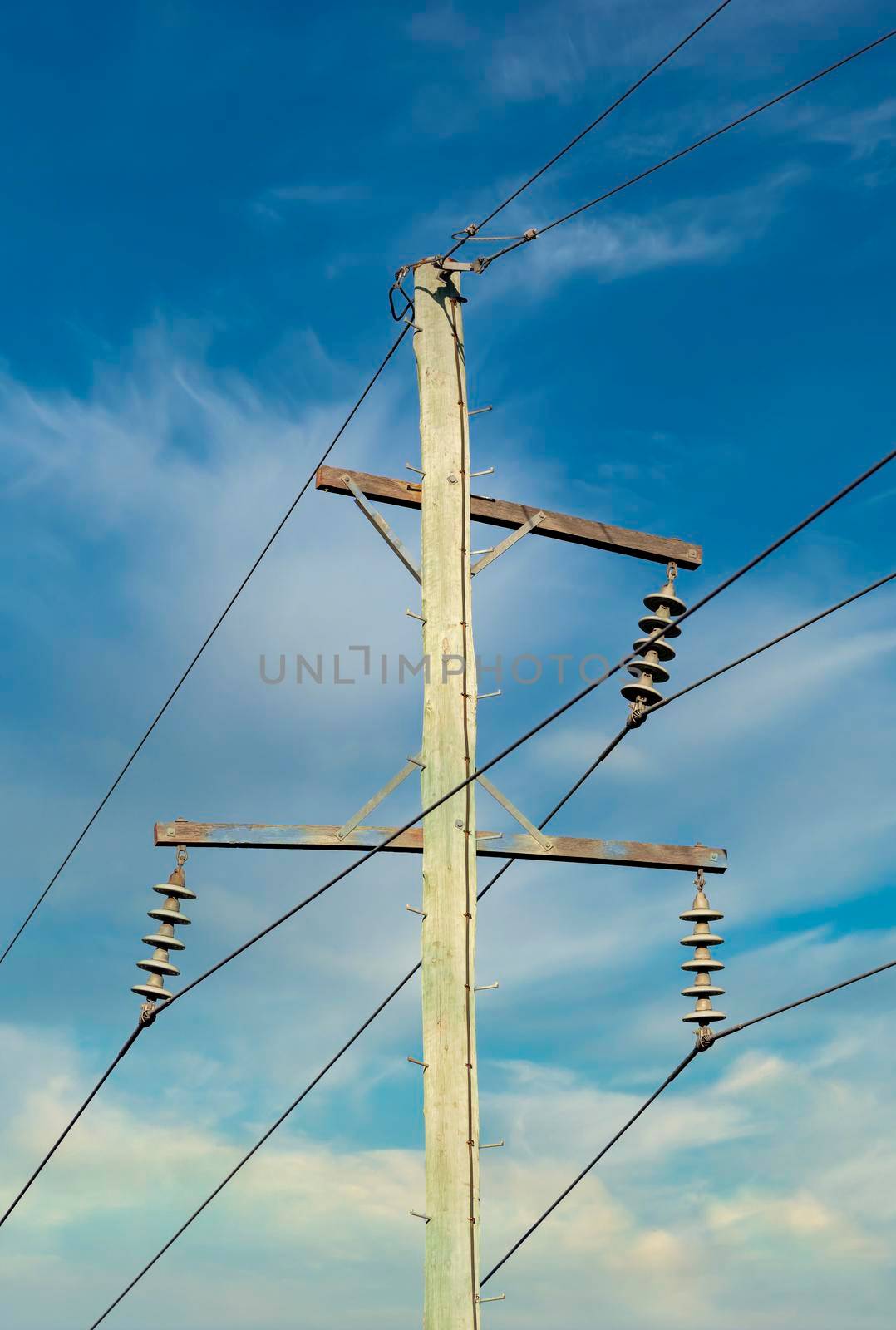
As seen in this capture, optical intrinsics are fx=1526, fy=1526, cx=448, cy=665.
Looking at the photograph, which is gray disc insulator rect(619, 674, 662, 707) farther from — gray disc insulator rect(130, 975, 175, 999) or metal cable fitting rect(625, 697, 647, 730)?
gray disc insulator rect(130, 975, 175, 999)

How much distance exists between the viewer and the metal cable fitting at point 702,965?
8969 millimetres

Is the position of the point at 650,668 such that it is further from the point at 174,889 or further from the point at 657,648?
the point at 174,889

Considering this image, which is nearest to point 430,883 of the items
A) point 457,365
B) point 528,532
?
point 528,532

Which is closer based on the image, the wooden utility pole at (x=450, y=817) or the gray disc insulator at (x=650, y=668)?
the wooden utility pole at (x=450, y=817)

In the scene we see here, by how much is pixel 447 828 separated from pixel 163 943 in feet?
7.30

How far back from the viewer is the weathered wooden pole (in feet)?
23.7

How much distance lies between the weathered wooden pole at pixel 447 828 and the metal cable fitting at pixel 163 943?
185 cm

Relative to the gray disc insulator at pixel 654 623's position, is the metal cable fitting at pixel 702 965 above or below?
below

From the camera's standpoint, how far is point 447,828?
8023 mm

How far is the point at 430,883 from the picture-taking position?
25.9 ft

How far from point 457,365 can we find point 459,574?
1.42 metres

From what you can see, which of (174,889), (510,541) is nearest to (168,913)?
(174,889)

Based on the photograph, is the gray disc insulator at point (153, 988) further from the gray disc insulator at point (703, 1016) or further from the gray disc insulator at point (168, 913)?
the gray disc insulator at point (703, 1016)

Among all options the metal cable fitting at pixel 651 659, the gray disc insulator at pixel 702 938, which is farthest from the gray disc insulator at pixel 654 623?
the gray disc insulator at pixel 702 938
